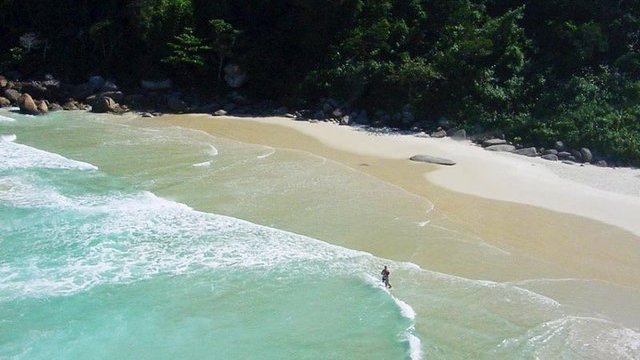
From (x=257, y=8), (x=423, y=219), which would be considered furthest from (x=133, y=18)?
(x=423, y=219)

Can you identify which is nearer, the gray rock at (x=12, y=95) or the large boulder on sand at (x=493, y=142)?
the large boulder on sand at (x=493, y=142)

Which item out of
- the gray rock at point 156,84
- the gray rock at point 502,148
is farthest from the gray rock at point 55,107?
the gray rock at point 502,148

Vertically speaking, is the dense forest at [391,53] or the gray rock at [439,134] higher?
the dense forest at [391,53]

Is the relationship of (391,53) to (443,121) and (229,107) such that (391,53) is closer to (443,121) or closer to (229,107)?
(443,121)

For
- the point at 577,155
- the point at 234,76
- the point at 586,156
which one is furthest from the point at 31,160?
the point at 586,156

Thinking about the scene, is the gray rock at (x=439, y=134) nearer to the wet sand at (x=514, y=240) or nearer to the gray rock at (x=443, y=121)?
the gray rock at (x=443, y=121)

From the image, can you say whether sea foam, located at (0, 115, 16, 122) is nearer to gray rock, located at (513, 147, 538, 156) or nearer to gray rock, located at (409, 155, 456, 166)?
gray rock, located at (409, 155, 456, 166)
